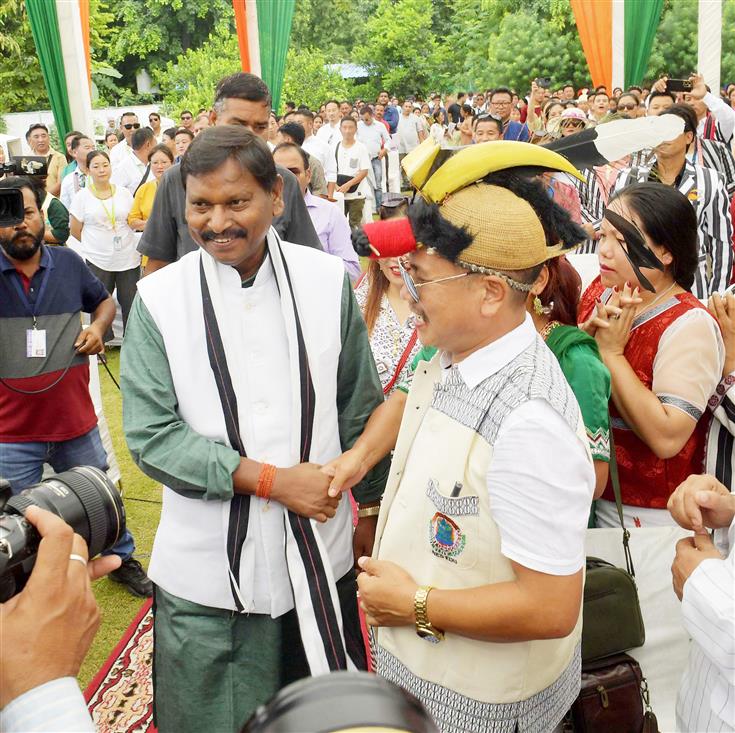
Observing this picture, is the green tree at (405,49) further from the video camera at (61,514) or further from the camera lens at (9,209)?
the video camera at (61,514)

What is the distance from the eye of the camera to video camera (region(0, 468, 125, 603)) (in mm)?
1299

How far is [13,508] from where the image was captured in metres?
1.44

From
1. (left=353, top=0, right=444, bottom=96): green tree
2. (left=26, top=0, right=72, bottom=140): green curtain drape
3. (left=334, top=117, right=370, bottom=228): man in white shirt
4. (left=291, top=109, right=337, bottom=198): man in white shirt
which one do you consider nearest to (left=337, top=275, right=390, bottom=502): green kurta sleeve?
(left=291, top=109, right=337, bottom=198): man in white shirt

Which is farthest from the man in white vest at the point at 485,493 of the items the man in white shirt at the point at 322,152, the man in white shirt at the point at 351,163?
the man in white shirt at the point at 351,163

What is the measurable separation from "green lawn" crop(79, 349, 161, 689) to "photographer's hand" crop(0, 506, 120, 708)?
2.28 metres

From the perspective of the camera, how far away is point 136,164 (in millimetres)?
9172

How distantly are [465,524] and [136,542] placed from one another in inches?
126

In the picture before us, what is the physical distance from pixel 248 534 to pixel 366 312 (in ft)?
5.02

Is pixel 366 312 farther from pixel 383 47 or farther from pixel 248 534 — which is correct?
pixel 383 47

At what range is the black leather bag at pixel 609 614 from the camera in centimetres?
207

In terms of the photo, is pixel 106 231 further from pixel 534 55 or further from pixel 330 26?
pixel 330 26

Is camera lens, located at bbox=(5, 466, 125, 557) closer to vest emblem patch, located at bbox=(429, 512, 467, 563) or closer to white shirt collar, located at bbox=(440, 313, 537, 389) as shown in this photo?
vest emblem patch, located at bbox=(429, 512, 467, 563)

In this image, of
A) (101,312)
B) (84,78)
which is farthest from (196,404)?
(84,78)

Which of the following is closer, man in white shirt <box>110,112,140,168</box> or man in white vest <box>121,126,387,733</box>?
man in white vest <box>121,126,387,733</box>
